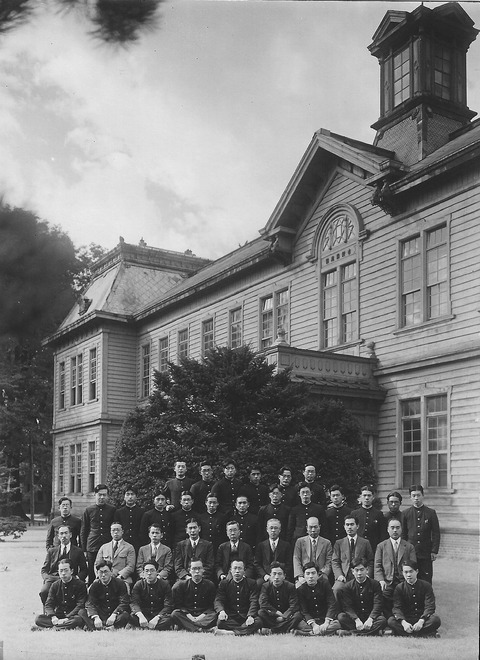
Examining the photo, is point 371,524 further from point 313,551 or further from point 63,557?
point 63,557

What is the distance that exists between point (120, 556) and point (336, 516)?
311 centimetres

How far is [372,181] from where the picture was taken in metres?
19.2

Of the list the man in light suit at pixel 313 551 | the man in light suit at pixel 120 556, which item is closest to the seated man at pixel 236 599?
the man in light suit at pixel 313 551

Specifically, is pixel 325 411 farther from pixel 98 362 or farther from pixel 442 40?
pixel 98 362

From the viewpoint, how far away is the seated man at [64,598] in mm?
10750

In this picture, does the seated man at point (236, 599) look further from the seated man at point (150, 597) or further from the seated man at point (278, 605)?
the seated man at point (150, 597)

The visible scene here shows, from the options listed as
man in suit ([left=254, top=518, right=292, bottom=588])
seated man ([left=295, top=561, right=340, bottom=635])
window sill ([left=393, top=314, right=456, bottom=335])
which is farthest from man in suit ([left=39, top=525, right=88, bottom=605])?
window sill ([left=393, top=314, right=456, bottom=335])

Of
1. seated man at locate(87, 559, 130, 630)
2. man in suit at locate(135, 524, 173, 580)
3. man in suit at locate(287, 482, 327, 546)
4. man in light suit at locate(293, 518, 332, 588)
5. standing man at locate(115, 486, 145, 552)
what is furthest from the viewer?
standing man at locate(115, 486, 145, 552)

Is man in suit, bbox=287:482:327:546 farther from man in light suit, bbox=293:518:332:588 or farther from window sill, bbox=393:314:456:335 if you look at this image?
window sill, bbox=393:314:456:335

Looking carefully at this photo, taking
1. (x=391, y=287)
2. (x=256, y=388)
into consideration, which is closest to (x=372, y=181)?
(x=391, y=287)

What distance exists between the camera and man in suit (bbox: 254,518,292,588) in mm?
11438

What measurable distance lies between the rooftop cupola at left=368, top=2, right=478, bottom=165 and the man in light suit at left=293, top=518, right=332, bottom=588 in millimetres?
11888

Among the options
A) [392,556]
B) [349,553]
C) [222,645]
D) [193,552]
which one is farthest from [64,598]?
[392,556]

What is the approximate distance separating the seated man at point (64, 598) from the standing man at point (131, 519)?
1682 millimetres
